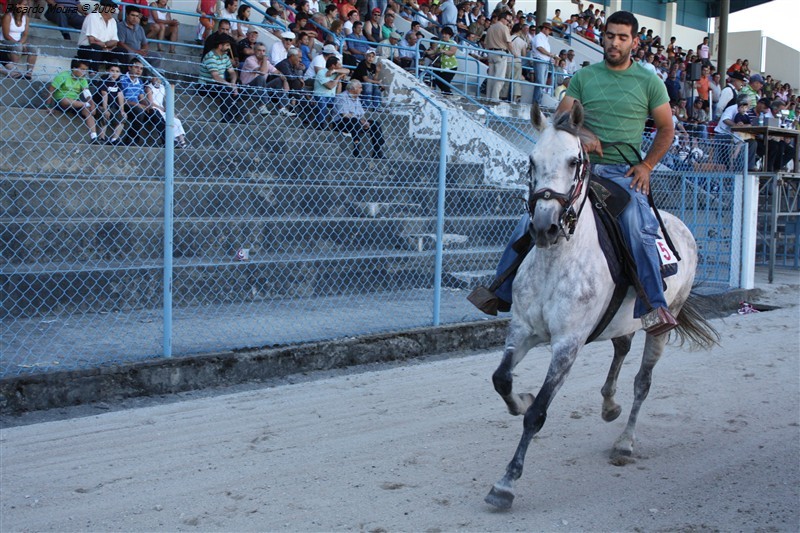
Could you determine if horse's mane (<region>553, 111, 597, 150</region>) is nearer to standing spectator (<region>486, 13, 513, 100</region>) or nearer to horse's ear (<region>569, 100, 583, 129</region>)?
horse's ear (<region>569, 100, 583, 129</region>)

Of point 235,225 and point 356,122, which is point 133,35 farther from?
point 235,225

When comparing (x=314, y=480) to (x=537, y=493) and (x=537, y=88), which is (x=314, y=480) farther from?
(x=537, y=88)

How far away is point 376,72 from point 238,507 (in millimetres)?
10876

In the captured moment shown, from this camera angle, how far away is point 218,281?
990 cm

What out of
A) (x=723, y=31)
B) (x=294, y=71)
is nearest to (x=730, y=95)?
(x=723, y=31)

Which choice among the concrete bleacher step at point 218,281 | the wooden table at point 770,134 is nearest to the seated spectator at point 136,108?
the concrete bleacher step at point 218,281

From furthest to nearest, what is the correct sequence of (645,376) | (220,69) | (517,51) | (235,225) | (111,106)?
(517,51) → (220,69) → (235,225) → (111,106) → (645,376)

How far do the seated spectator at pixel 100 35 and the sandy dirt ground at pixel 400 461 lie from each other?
577 centimetres

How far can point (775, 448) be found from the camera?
602 centimetres

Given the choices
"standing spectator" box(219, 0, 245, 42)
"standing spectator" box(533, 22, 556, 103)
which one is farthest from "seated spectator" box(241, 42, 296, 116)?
"standing spectator" box(533, 22, 556, 103)

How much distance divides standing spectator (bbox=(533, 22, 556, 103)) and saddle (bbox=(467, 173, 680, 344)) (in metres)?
13.4

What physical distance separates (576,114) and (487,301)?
1.45m

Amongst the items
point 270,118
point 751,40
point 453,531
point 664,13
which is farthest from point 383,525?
point 751,40

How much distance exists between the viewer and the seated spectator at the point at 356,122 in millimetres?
10430
